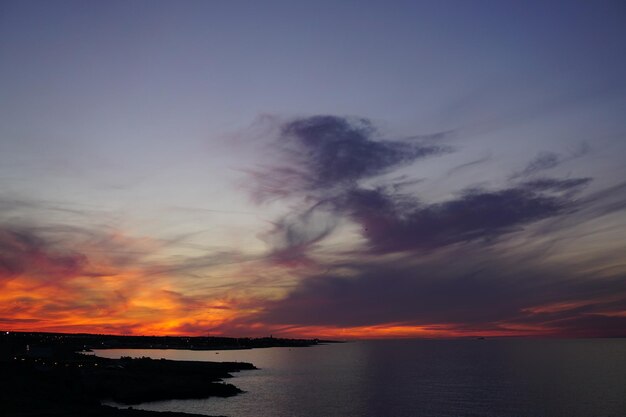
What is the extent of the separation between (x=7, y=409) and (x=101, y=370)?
52.1 metres

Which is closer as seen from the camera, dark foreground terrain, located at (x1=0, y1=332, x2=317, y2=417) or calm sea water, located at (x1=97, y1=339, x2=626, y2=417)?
dark foreground terrain, located at (x1=0, y1=332, x2=317, y2=417)

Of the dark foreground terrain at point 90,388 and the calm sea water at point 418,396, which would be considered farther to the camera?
the calm sea water at point 418,396

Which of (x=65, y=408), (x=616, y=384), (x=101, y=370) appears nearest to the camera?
(x=65, y=408)

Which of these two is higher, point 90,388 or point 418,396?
point 90,388

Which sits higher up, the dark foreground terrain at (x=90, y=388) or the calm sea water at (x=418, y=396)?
the dark foreground terrain at (x=90, y=388)

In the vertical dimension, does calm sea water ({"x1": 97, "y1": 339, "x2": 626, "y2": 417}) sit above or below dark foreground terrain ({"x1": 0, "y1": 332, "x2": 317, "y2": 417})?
below

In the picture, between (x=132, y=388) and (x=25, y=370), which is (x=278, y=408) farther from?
(x=25, y=370)

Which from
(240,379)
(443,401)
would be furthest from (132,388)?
(443,401)

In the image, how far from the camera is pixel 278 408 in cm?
8281

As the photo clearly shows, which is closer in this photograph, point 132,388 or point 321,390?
point 132,388

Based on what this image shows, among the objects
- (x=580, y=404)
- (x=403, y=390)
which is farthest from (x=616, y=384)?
(x=403, y=390)

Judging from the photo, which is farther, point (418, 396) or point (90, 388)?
point (418, 396)

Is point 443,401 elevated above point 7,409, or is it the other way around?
point 7,409

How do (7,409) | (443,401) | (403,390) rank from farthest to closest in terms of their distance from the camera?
(403,390) → (443,401) → (7,409)
